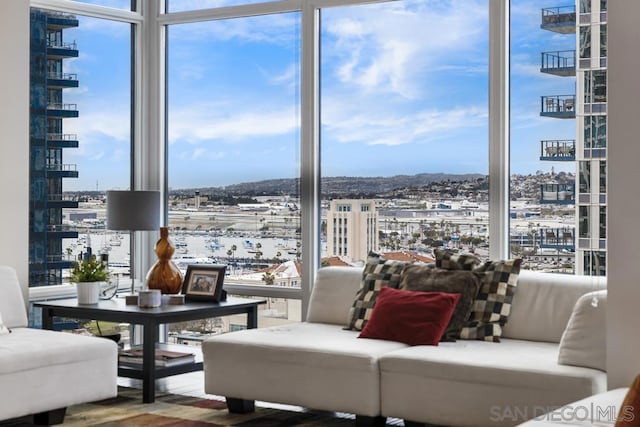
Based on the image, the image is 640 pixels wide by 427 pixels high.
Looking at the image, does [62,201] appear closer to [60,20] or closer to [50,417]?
[60,20]

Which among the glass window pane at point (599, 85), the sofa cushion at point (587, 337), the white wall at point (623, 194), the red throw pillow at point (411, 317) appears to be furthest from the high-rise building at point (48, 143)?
the white wall at point (623, 194)

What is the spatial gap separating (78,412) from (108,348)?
1.36 feet

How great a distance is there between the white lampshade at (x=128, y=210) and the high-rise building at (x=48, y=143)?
0.63 meters

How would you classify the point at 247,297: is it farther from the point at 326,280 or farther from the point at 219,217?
the point at 326,280

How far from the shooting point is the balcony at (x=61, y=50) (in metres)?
6.76

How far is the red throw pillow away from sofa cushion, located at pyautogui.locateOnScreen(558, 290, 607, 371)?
0.74 meters

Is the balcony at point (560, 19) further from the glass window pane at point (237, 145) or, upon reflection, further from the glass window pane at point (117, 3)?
the glass window pane at point (117, 3)

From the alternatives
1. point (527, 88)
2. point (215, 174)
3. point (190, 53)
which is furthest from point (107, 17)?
point (527, 88)

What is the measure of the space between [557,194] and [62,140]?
340 centimetres

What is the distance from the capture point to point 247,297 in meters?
6.93

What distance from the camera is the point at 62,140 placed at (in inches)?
271

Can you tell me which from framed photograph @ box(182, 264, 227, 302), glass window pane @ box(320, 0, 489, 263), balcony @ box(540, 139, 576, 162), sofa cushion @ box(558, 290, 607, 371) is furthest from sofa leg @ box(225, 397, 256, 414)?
balcony @ box(540, 139, 576, 162)

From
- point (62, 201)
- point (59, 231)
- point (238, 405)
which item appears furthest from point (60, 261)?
point (238, 405)

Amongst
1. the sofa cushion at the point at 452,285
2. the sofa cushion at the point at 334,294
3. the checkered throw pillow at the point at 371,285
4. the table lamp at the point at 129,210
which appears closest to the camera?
the sofa cushion at the point at 452,285
